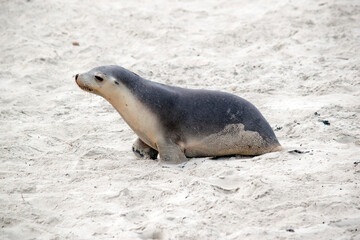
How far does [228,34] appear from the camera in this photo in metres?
8.56

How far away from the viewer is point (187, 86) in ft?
23.3

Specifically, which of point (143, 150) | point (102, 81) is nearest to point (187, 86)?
point (143, 150)

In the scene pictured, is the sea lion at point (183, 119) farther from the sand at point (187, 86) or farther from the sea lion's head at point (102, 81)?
the sand at point (187, 86)

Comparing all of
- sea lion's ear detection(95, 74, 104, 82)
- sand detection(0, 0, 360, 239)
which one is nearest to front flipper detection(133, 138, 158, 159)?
sand detection(0, 0, 360, 239)

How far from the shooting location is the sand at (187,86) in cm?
365

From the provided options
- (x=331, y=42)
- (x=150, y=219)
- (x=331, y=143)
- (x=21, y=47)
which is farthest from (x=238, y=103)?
(x=21, y=47)

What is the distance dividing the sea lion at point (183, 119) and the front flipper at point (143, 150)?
14cm

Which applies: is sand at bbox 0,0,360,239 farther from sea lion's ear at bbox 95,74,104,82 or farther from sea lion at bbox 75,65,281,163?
sea lion's ear at bbox 95,74,104,82

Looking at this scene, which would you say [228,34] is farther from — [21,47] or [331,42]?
[21,47]

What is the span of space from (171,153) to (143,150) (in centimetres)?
40

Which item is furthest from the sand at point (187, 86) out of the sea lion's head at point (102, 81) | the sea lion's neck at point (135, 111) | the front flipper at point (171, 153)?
the sea lion's head at point (102, 81)

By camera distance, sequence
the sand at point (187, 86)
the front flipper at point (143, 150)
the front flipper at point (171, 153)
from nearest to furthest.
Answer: the sand at point (187, 86) < the front flipper at point (171, 153) < the front flipper at point (143, 150)

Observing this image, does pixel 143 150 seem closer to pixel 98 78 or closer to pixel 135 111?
pixel 135 111

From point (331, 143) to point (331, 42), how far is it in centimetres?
325
